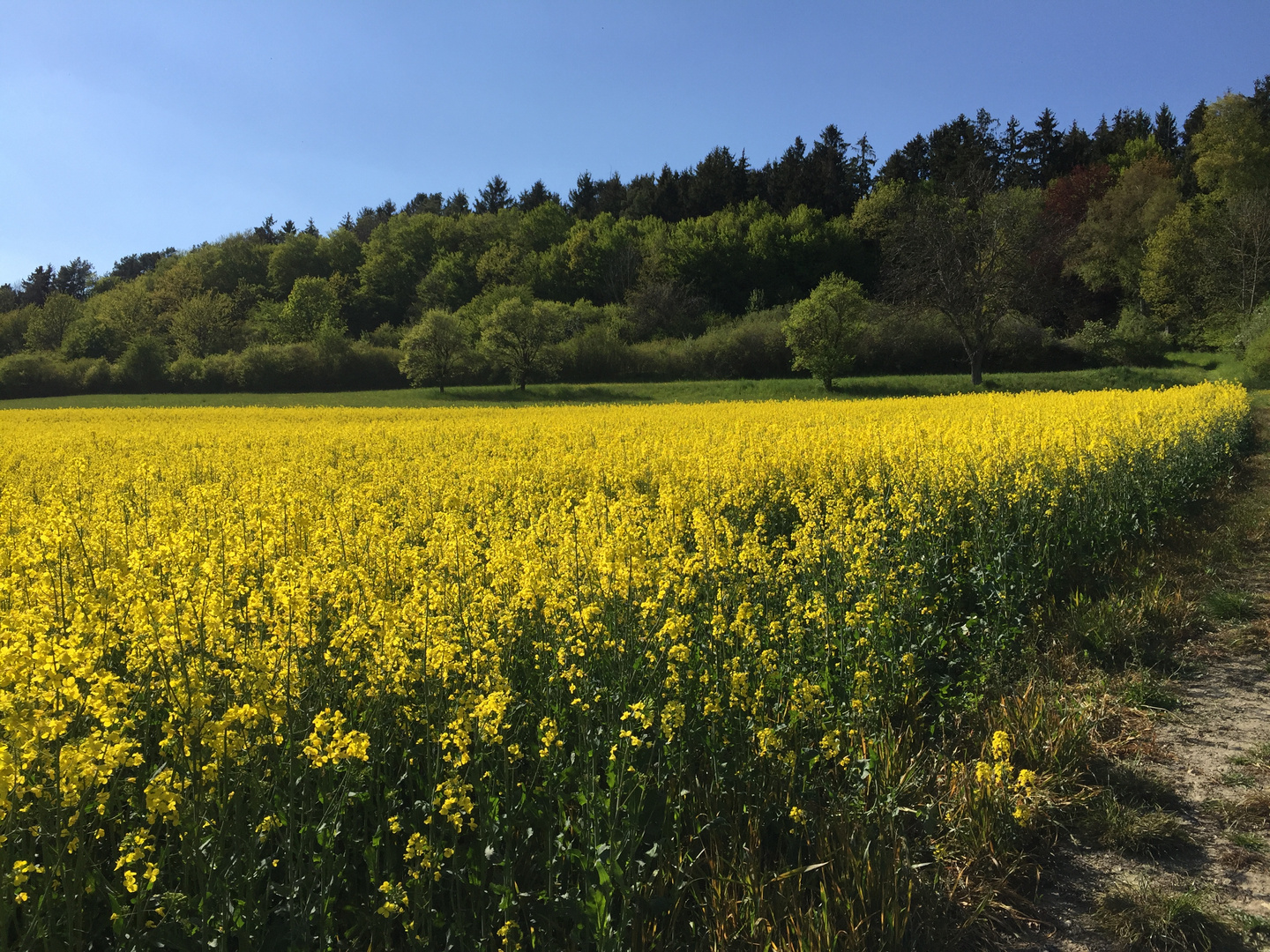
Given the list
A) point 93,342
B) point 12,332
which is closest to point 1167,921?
point 93,342

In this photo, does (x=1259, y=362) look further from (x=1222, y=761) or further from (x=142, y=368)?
(x=142, y=368)

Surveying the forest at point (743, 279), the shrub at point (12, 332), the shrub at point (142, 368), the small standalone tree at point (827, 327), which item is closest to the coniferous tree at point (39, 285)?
the forest at point (743, 279)

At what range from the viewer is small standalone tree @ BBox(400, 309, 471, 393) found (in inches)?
1973

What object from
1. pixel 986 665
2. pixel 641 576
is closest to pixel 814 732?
pixel 641 576

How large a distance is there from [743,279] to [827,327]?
34772 mm

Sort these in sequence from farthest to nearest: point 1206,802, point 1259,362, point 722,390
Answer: point 722,390, point 1259,362, point 1206,802

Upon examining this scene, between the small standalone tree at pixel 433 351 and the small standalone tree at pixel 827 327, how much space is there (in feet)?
74.0

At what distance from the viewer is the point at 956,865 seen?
3.40m

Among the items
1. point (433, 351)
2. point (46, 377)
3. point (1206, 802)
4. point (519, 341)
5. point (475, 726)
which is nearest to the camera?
point (475, 726)

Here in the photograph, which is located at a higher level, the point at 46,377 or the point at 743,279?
the point at 743,279

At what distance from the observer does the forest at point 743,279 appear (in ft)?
157

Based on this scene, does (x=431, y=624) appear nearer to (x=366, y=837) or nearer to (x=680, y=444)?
(x=366, y=837)

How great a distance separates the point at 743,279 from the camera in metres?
76.5

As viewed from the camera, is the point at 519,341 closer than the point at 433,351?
Yes
